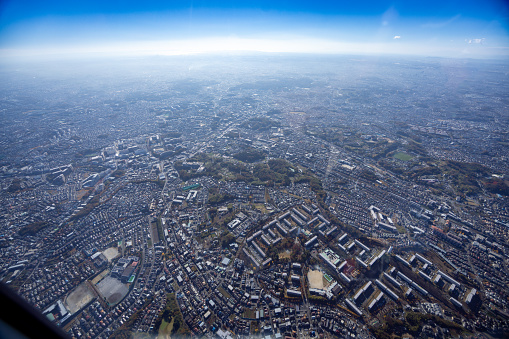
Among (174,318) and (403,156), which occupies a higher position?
(403,156)

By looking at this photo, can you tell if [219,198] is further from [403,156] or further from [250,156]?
[403,156]

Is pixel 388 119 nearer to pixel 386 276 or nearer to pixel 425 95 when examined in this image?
pixel 425 95

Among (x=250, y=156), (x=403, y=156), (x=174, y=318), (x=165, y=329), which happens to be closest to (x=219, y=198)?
(x=250, y=156)

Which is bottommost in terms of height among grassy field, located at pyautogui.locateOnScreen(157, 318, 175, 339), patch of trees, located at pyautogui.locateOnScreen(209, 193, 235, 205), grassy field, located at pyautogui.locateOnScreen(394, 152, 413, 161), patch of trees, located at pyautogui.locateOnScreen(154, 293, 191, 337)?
grassy field, located at pyautogui.locateOnScreen(157, 318, 175, 339)

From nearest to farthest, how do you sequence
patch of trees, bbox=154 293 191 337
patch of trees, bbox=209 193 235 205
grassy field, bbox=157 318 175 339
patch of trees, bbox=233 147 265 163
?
grassy field, bbox=157 318 175 339 < patch of trees, bbox=154 293 191 337 < patch of trees, bbox=209 193 235 205 < patch of trees, bbox=233 147 265 163

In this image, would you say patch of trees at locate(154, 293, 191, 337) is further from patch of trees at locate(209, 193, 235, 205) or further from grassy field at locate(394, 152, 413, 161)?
grassy field at locate(394, 152, 413, 161)

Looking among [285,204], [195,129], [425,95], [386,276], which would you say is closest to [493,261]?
[386,276]

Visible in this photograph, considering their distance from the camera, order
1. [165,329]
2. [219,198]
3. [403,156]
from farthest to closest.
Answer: [403,156], [219,198], [165,329]

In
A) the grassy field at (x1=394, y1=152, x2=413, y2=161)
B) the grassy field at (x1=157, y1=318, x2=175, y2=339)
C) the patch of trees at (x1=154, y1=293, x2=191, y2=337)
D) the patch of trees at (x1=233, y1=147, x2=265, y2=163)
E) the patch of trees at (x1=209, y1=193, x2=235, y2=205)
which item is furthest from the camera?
the grassy field at (x1=394, y1=152, x2=413, y2=161)

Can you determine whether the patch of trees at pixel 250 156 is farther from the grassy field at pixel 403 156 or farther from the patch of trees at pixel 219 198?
the grassy field at pixel 403 156

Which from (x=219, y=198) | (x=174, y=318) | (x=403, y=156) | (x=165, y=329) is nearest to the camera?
(x=165, y=329)

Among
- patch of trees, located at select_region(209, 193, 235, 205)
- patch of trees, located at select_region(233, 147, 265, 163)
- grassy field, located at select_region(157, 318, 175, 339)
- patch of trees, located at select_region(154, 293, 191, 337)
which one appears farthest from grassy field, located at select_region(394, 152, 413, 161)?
grassy field, located at select_region(157, 318, 175, 339)
